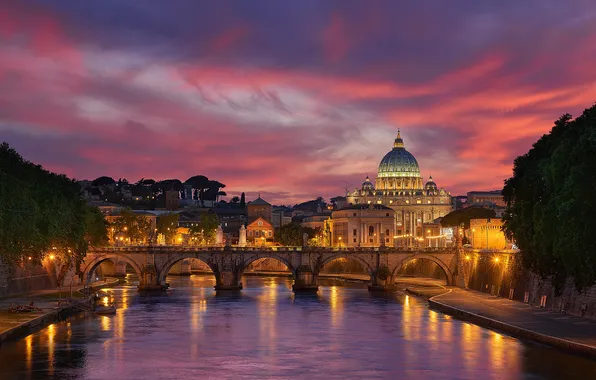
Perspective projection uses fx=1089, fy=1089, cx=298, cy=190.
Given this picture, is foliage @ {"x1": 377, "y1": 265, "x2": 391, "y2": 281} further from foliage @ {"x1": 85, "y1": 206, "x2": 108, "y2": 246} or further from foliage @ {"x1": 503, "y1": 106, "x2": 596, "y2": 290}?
foliage @ {"x1": 503, "y1": 106, "x2": 596, "y2": 290}

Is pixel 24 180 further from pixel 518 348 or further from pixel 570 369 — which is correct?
pixel 570 369

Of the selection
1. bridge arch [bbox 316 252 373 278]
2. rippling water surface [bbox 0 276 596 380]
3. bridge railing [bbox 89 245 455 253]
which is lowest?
rippling water surface [bbox 0 276 596 380]

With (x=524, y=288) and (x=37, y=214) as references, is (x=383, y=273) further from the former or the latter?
(x=37, y=214)

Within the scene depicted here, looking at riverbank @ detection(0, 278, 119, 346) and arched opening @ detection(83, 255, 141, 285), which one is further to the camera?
arched opening @ detection(83, 255, 141, 285)

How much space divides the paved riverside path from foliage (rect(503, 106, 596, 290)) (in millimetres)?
3046

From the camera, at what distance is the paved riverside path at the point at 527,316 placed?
6981cm

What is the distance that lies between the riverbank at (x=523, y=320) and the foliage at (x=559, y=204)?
329 centimetres

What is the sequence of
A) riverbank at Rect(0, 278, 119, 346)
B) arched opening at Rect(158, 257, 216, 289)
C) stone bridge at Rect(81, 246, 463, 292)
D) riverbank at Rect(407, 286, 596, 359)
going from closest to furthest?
riverbank at Rect(407, 286, 596, 359) < riverbank at Rect(0, 278, 119, 346) < stone bridge at Rect(81, 246, 463, 292) < arched opening at Rect(158, 257, 216, 289)

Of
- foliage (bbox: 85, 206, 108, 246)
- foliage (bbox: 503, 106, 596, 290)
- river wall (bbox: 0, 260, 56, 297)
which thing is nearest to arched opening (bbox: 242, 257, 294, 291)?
foliage (bbox: 85, 206, 108, 246)

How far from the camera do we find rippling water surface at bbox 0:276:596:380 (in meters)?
63.6

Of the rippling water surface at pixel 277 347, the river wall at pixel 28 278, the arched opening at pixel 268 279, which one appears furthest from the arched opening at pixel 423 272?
the river wall at pixel 28 278

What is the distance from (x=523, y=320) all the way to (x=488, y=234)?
55917mm

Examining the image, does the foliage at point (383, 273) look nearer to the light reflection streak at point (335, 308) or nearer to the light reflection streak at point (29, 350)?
the light reflection streak at point (335, 308)

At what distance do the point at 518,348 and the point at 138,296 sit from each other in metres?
64.3
